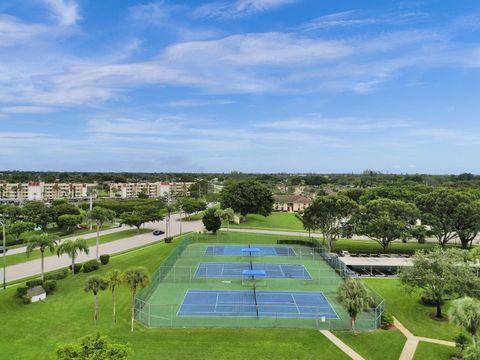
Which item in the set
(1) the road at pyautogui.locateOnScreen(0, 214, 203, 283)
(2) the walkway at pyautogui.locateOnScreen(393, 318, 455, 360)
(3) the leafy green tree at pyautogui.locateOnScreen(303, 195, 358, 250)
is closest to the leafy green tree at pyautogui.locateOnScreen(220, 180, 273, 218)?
(1) the road at pyautogui.locateOnScreen(0, 214, 203, 283)

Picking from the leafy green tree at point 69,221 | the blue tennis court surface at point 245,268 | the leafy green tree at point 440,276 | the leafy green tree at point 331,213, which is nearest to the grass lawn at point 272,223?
the leafy green tree at point 331,213

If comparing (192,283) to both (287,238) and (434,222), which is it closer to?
(287,238)

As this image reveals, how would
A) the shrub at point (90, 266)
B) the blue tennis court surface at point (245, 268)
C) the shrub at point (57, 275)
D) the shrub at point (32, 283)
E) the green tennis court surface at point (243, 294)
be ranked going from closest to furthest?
the green tennis court surface at point (243, 294) < the shrub at point (32, 283) < the shrub at point (57, 275) < the blue tennis court surface at point (245, 268) < the shrub at point (90, 266)

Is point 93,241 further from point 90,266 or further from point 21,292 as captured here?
point 21,292

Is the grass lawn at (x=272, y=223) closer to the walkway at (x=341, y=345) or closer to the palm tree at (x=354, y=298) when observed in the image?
the palm tree at (x=354, y=298)

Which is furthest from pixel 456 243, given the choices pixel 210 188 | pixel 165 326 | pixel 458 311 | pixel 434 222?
pixel 210 188

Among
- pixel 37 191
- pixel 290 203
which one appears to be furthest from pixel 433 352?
pixel 37 191
